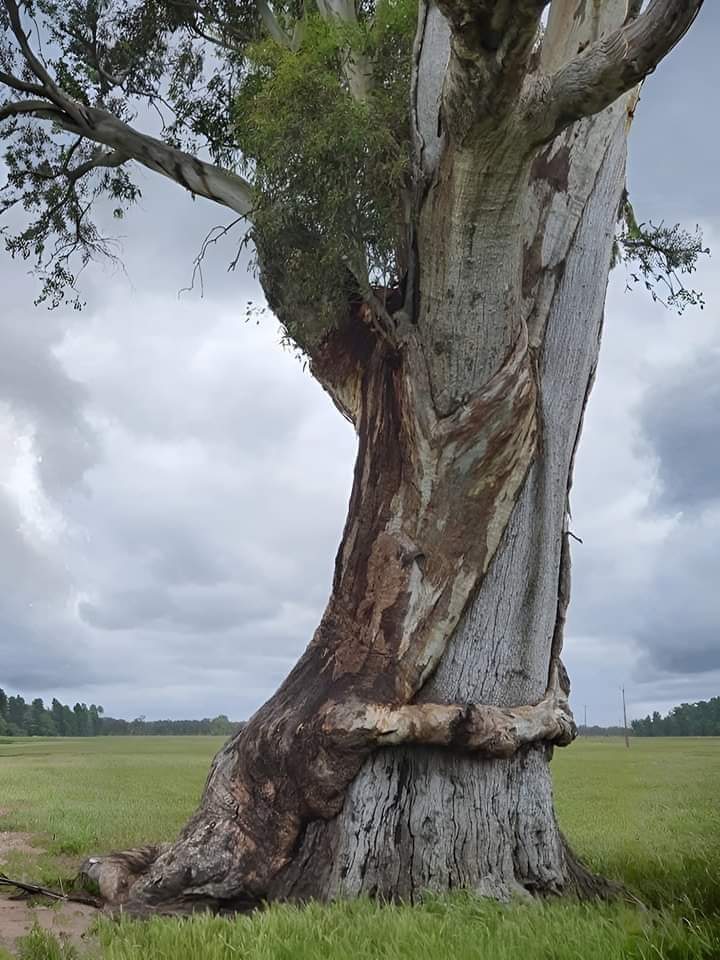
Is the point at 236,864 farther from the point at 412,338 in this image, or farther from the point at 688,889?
the point at 412,338

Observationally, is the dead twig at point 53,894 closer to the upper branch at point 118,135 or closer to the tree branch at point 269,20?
the upper branch at point 118,135

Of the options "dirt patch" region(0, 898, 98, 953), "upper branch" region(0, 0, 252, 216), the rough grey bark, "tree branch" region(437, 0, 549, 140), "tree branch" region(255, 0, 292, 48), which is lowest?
"dirt patch" region(0, 898, 98, 953)

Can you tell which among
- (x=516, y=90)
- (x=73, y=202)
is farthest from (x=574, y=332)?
(x=73, y=202)

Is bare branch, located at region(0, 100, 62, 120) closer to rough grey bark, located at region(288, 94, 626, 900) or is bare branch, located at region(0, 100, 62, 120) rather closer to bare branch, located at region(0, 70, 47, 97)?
bare branch, located at region(0, 70, 47, 97)

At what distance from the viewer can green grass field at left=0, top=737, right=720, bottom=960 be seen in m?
4.34

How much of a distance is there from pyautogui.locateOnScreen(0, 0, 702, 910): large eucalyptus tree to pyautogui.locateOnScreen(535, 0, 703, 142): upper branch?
0.04 feet

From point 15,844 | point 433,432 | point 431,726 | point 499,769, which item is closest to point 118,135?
point 433,432

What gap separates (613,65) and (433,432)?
2.33m

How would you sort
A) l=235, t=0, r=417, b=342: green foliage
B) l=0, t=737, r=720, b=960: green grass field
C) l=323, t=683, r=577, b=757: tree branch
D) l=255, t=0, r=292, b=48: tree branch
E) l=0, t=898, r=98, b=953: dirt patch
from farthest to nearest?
1. l=255, t=0, r=292, b=48: tree branch
2. l=235, t=0, r=417, b=342: green foliage
3. l=323, t=683, r=577, b=757: tree branch
4. l=0, t=898, r=98, b=953: dirt patch
5. l=0, t=737, r=720, b=960: green grass field

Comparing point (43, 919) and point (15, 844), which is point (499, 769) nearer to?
point (43, 919)

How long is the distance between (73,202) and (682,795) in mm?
12082

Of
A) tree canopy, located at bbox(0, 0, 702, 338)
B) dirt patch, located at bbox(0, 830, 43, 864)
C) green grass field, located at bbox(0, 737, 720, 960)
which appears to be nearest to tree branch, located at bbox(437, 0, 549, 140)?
tree canopy, located at bbox(0, 0, 702, 338)

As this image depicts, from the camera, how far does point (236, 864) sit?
246 inches

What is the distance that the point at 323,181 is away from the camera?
267 inches
